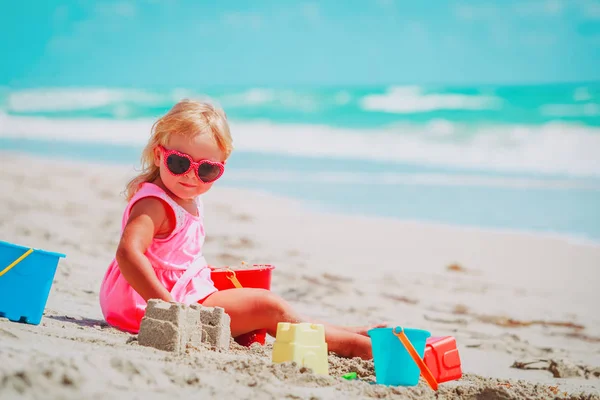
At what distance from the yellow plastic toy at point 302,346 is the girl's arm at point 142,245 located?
504 mm

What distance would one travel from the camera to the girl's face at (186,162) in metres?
2.93

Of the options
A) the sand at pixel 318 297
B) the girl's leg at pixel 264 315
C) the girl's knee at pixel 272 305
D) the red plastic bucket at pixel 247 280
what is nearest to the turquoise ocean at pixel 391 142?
the sand at pixel 318 297

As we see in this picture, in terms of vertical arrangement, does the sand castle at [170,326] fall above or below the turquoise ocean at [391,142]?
below

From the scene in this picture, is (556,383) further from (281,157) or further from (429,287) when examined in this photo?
(281,157)

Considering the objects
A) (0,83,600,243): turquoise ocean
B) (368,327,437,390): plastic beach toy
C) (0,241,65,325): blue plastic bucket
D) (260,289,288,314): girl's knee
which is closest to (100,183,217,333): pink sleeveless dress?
(260,289,288,314): girl's knee

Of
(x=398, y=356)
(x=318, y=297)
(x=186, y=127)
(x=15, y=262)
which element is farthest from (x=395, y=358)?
(x=318, y=297)

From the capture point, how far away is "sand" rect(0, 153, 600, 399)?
1.99 m

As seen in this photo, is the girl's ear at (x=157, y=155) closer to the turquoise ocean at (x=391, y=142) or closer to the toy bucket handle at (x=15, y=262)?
the toy bucket handle at (x=15, y=262)

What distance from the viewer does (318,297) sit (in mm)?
4605

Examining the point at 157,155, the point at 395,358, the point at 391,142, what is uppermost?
the point at 391,142

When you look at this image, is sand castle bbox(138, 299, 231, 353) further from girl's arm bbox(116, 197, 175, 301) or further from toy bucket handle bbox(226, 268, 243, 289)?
toy bucket handle bbox(226, 268, 243, 289)

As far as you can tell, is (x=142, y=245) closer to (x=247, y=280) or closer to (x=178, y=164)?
(x=178, y=164)

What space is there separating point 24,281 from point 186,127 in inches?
33.9

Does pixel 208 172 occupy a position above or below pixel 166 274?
above
